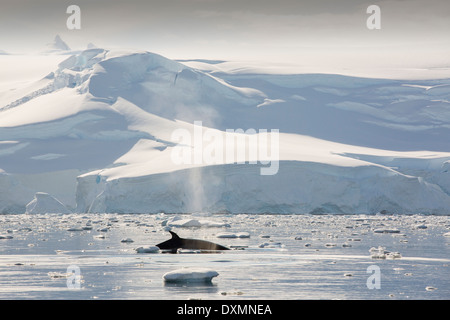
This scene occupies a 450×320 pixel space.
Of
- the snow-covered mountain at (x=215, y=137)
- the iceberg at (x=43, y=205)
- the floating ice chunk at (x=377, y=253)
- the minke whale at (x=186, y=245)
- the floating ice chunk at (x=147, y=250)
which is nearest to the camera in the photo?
the floating ice chunk at (x=377, y=253)

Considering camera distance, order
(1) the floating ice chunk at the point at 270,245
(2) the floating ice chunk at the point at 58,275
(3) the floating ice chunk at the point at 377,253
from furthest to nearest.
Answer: (1) the floating ice chunk at the point at 270,245, (3) the floating ice chunk at the point at 377,253, (2) the floating ice chunk at the point at 58,275

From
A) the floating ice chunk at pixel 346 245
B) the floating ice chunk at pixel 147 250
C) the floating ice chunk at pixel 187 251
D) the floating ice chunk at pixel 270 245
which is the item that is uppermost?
the floating ice chunk at pixel 147 250

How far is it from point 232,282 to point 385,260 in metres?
5.79

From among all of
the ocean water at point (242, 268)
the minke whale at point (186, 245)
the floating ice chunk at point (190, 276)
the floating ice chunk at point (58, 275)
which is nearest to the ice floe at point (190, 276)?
the floating ice chunk at point (190, 276)

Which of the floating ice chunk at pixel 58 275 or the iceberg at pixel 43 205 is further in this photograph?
the iceberg at pixel 43 205

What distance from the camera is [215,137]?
201ft

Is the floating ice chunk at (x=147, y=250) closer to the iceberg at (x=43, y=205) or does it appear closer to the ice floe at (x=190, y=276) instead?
the ice floe at (x=190, y=276)

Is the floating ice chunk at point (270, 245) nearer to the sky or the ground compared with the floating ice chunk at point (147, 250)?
nearer to the ground

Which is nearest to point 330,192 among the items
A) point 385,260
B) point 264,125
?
point 264,125

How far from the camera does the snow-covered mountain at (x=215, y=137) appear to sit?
164 ft

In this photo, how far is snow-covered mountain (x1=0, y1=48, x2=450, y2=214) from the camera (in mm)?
50125

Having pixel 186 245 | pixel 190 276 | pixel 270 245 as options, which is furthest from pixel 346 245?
pixel 190 276
